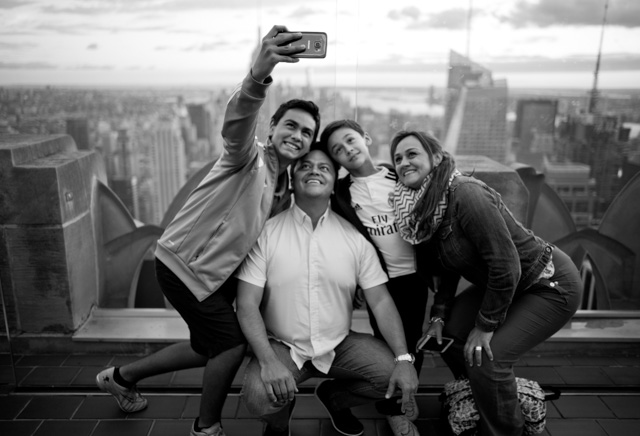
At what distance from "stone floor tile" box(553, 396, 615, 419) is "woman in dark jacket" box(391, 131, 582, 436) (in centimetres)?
56

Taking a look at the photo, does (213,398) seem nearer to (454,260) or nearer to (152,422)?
(152,422)

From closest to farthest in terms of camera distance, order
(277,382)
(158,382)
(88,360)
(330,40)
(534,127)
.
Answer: (277,382), (158,382), (88,360), (330,40), (534,127)

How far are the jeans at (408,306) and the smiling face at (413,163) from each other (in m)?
0.46

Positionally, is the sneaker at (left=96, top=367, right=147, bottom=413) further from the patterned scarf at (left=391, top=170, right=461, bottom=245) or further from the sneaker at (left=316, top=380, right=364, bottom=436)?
the patterned scarf at (left=391, top=170, right=461, bottom=245)

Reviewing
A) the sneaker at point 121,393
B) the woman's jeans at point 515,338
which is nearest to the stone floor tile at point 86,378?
the sneaker at point 121,393

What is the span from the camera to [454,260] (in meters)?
2.14

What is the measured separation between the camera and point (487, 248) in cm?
199

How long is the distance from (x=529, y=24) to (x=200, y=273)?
9.82 ft

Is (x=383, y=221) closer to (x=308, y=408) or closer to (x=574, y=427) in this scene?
(x=308, y=408)

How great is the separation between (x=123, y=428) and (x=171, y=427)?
8.6 inches

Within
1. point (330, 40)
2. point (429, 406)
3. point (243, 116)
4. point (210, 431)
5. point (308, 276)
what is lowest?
point (429, 406)

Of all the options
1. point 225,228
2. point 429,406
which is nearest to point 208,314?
point 225,228

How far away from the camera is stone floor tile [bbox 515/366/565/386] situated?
2.87 meters

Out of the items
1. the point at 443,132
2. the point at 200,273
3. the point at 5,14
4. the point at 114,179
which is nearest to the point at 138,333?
the point at 114,179
